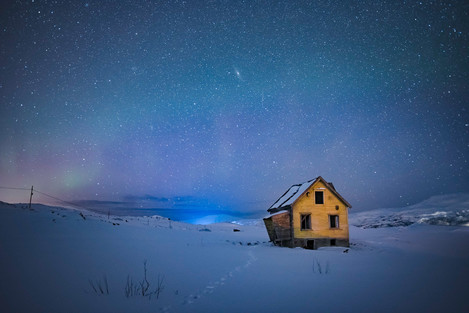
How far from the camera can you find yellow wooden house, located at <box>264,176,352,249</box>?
22.4m

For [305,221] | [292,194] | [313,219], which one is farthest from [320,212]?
[292,194]

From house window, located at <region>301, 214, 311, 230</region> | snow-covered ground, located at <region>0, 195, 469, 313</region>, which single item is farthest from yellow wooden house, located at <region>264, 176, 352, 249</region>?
snow-covered ground, located at <region>0, 195, 469, 313</region>

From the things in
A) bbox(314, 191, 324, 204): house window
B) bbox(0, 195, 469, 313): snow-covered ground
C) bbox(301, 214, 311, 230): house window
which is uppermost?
bbox(314, 191, 324, 204): house window

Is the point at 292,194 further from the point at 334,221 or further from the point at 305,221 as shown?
the point at 334,221

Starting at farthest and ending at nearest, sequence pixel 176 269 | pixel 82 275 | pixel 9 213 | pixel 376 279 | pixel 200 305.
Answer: pixel 9 213
pixel 176 269
pixel 376 279
pixel 82 275
pixel 200 305

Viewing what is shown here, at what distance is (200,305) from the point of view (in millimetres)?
6312

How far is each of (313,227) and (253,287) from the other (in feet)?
52.8

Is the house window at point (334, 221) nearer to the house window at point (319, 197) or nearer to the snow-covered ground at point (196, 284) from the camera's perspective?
the house window at point (319, 197)

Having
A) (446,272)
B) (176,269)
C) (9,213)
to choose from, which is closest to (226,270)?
(176,269)

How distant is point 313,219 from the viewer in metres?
22.9

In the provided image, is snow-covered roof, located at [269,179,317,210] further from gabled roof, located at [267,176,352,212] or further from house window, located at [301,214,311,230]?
house window, located at [301,214,311,230]

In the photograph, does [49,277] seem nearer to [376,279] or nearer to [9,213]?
[376,279]

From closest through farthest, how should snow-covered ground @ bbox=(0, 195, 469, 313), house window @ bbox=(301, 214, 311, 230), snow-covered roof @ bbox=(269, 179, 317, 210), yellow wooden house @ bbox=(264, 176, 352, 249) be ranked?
snow-covered ground @ bbox=(0, 195, 469, 313) < yellow wooden house @ bbox=(264, 176, 352, 249) < house window @ bbox=(301, 214, 311, 230) < snow-covered roof @ bbox=(269, 179, 317, 210)

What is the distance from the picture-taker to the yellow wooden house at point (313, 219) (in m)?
22.4
